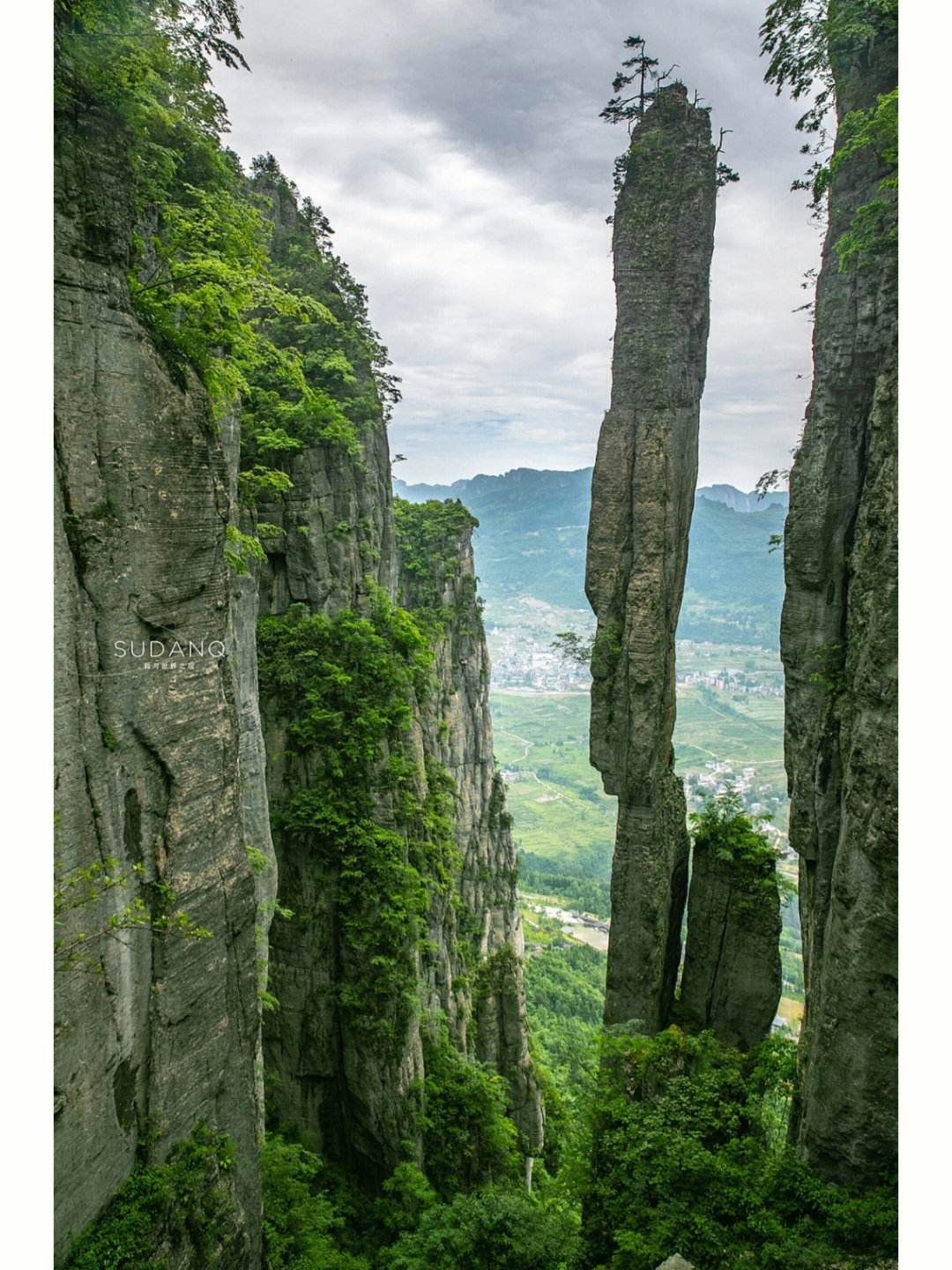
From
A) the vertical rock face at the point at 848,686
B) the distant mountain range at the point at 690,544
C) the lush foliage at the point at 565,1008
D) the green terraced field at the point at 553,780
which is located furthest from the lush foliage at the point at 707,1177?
the green terraced field at the point at 553,780

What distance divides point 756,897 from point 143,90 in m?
19.9

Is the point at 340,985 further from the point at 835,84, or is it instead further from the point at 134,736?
the point at 835,84

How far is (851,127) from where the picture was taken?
10406 millimetres

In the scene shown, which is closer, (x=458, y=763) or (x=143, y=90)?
(x=143, y=90)

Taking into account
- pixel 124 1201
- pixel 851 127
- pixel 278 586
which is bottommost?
pixel 124 1201

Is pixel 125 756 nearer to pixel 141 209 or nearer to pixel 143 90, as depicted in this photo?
pixel 141 209

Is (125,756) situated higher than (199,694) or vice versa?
(199,694)

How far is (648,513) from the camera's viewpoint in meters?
19.3

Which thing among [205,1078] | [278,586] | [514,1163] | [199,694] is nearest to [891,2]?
[199,694]

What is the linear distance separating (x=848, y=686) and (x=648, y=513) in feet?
29.9

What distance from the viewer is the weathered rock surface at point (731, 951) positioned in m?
18.5

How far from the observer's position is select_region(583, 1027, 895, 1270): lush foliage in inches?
327

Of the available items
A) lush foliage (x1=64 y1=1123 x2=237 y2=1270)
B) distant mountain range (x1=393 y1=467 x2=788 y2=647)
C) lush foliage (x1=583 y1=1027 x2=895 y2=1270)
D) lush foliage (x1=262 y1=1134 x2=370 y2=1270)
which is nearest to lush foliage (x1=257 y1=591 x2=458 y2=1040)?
lush foliage (x1=262 y1=1134 x2=370 y2=1270)

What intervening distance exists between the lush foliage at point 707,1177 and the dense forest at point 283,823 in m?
0.05
